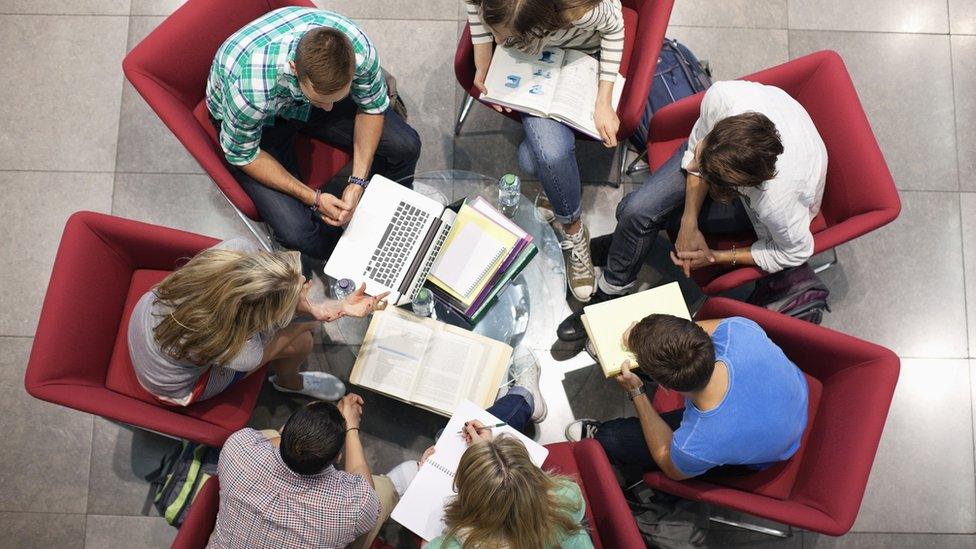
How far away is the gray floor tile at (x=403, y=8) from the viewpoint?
3.37 m

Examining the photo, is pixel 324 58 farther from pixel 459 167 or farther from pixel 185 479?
pixel 185 479

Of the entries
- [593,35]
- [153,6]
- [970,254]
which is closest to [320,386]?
[593,35]

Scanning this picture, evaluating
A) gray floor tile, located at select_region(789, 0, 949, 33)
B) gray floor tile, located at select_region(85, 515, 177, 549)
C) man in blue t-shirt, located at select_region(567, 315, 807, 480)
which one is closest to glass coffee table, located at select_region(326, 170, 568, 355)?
man in blue t-shirt, located at select_region(567, 315, 807, 480)

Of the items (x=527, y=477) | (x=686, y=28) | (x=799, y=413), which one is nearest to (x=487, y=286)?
(x=527, y=477)

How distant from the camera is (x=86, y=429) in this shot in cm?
302

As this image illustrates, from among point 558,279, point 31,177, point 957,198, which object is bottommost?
point 31,177

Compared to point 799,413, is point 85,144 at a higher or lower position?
lower

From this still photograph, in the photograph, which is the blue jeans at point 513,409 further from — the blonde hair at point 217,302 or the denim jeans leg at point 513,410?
the blonde hair at point 217,302

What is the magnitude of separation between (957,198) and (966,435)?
1.12 m

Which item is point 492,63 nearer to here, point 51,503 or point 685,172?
point 685,172

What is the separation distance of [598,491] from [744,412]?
55cm

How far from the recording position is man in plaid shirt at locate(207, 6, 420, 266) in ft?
7.27

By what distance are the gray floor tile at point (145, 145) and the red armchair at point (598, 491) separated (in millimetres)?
2181

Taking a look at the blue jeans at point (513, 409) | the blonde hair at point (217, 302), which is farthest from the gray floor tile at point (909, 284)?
the blonde hair at point (217, 302)
